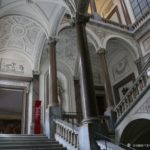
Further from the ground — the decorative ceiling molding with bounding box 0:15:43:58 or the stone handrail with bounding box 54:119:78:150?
the decorative ceiling molding with bounding box 0:15:43:58

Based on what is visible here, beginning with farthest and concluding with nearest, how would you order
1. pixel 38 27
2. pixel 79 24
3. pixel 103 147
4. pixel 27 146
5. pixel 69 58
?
pixel 69 58 → pixel 38 27 → pixel 79 24 → pixel 27 146 → pixel 103 147

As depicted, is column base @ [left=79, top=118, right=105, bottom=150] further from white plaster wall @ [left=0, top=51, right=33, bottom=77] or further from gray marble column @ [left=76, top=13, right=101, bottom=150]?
white plaster wall @ [left=0, top=51, right=33, bottom=77]

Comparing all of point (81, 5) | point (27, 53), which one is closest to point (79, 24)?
point (81, 5)

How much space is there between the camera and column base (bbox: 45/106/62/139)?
7.73m

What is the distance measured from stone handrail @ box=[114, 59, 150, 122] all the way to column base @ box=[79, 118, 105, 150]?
10.4ft

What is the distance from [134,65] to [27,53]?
22.0ft

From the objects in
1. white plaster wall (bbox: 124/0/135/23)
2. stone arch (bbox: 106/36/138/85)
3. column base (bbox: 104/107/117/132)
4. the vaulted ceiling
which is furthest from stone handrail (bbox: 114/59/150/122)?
white plaster wall (bbox: 124/0/135/23)

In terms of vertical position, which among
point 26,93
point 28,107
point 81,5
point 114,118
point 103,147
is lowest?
point 103,147

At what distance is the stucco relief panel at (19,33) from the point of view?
1088cm

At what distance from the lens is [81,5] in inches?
290

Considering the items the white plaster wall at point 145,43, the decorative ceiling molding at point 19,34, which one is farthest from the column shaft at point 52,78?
the white plaster wall at point 145,43

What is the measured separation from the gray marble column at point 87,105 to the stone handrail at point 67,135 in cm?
54

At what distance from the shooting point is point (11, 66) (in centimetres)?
1195

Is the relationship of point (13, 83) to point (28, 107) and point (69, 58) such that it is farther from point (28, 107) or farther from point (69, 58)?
point (69, 58)
